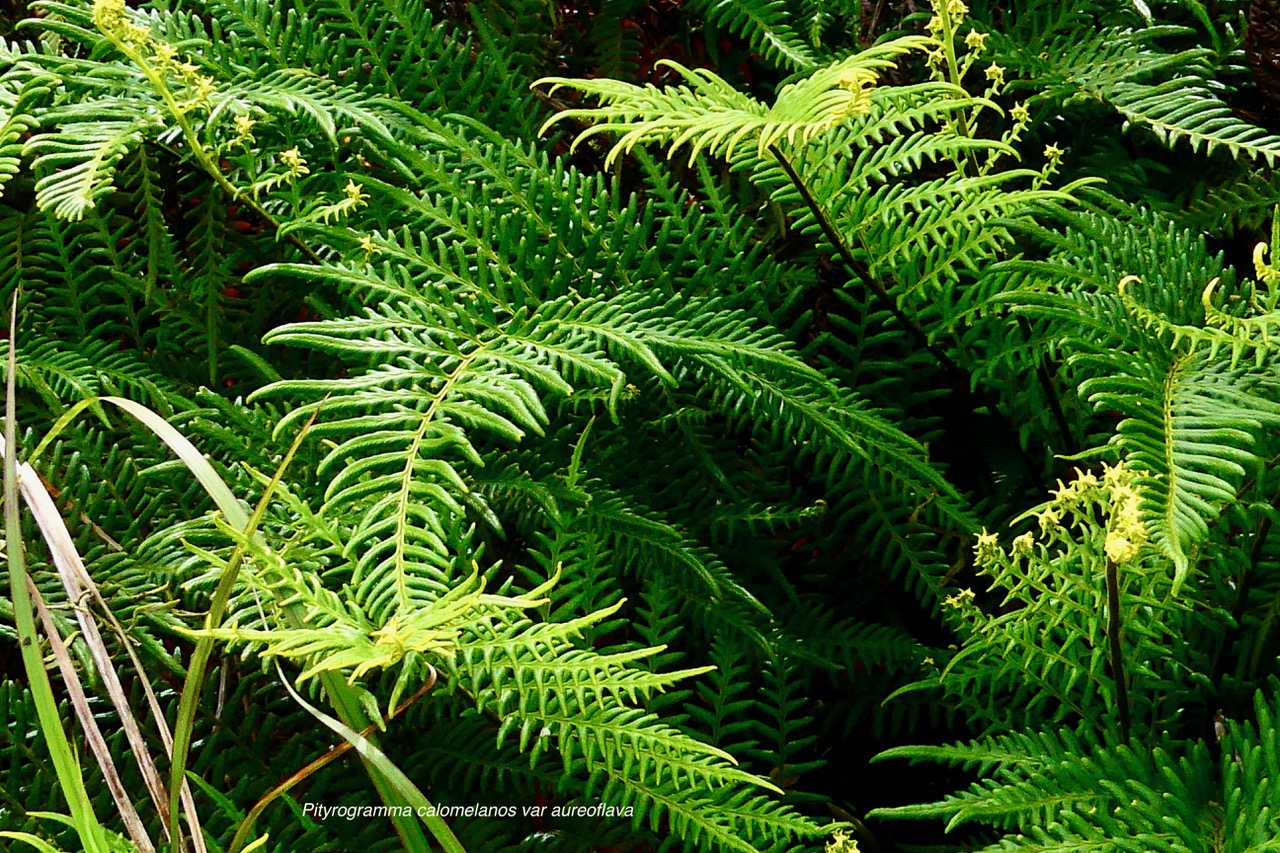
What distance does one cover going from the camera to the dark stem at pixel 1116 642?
1.71 ft

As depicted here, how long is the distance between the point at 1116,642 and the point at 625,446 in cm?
34

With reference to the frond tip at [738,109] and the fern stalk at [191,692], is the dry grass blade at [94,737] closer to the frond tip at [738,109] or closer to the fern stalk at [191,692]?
the fern stalk at [191,692]

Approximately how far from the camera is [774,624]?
0.74 m

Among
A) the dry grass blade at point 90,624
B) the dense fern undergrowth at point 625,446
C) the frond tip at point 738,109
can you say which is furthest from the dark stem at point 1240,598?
the dry grass blade at point 90,624

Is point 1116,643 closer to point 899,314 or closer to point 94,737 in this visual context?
point 899,314

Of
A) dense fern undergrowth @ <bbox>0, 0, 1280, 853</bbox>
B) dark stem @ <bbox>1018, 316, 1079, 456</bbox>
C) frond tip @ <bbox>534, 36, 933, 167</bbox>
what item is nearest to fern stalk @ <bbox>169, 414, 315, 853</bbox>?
dense fern undergrowth @ <bbox>0, 0, 1280, 853</bbox>

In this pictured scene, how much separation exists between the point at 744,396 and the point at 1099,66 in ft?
1.33

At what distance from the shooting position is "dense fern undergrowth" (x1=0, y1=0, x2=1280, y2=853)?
1.76 ft

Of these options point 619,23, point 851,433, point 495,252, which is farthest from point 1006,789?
point 619,23

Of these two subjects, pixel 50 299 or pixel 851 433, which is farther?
pixel 50 299

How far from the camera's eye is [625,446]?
2.53 feet

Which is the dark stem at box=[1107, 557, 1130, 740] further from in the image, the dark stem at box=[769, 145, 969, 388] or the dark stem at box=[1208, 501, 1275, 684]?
the dark stem at box=[769, 145, 969, 388]

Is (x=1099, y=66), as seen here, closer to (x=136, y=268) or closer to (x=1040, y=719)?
(x=1040, y=719)

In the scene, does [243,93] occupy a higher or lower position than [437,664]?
higher
